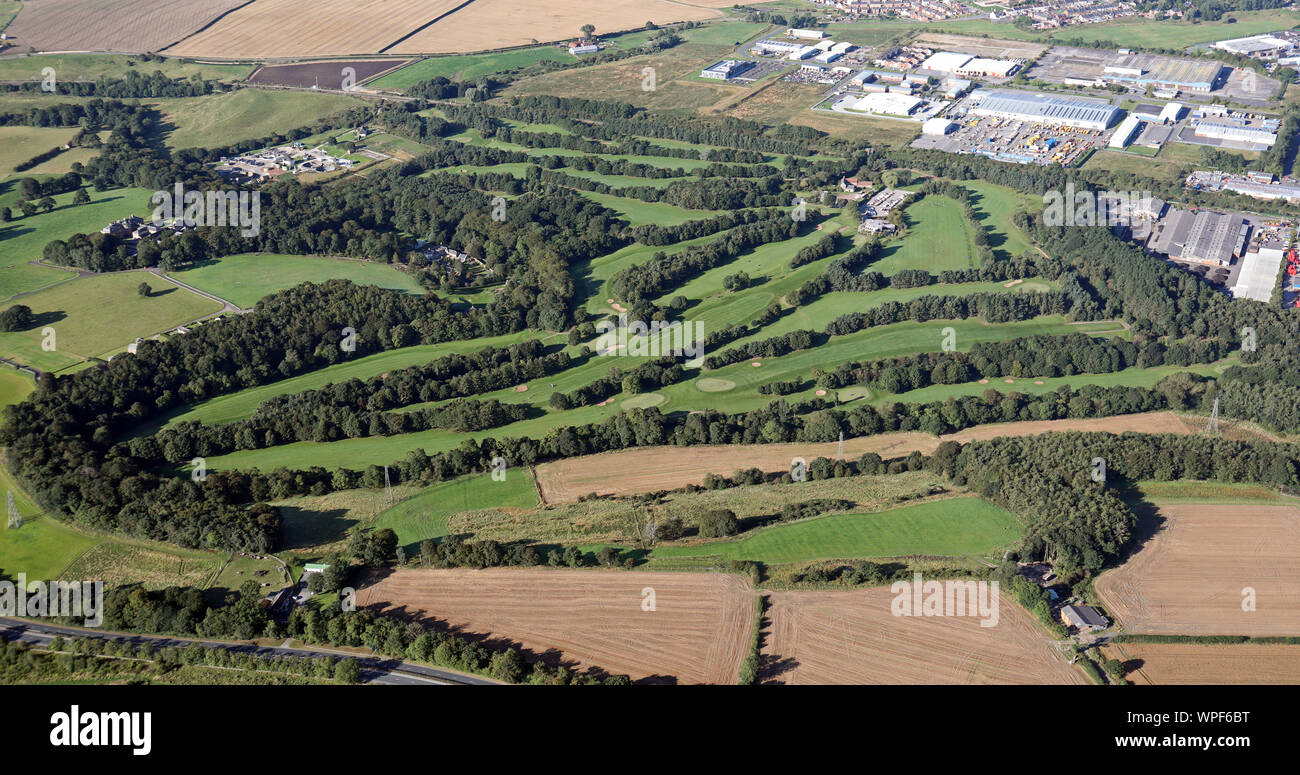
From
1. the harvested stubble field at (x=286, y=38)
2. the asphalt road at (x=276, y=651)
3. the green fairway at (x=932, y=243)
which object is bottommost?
the asphalt road at (x=276, y=651)

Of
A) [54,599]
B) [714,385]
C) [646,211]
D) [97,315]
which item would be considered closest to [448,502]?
[54,599]

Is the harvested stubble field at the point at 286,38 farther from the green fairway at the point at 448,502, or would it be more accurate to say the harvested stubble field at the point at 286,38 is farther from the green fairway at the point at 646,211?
the green fairway at the point at 448,502

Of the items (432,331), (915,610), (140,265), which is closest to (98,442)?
(432,331)

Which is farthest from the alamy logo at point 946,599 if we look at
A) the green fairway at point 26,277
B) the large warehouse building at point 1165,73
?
the large warehouse building at point 1165,73

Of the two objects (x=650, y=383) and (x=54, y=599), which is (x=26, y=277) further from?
(x=650, y=383)

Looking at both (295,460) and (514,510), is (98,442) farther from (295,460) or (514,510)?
(514,510)

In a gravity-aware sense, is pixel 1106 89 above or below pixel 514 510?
above

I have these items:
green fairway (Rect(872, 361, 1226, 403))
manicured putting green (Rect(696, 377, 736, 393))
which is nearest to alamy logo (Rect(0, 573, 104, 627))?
manicured putting green (Rect(696, 377, 736, 393))
